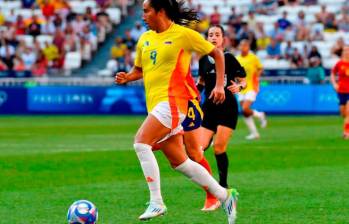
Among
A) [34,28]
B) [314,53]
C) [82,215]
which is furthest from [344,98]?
[34,28]

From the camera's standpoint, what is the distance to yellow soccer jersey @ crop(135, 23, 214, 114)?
1036 centimetres

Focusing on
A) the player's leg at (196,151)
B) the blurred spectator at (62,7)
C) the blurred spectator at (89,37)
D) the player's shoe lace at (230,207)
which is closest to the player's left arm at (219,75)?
the player's shoe lace at (230,207)

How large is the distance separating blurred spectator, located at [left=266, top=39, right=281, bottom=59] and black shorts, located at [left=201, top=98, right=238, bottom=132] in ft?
81.5

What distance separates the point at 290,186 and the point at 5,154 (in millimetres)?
7597

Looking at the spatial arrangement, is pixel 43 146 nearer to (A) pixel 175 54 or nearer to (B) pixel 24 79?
(A) pixel 175 54

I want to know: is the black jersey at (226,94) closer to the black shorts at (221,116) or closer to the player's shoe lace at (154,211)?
the black shorts at (221,116)

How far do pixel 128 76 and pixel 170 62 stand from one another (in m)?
0.77

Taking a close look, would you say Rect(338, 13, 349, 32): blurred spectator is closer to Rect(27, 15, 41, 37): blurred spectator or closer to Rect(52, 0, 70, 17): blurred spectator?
Rect(52, 0, 70, 17): blurred spectator

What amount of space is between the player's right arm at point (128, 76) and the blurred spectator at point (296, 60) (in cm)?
2678

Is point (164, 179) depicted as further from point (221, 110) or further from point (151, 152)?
point (151, 152)

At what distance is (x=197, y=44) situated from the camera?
406 inches

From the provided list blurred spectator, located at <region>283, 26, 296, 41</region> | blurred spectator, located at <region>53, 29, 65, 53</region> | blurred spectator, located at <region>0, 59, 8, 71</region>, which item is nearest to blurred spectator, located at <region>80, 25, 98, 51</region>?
blurred spectator, located at <region>53, 29, 65, 53</region>

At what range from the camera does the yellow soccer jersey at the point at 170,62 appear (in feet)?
34.0

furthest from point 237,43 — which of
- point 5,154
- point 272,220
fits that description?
point 272,220
